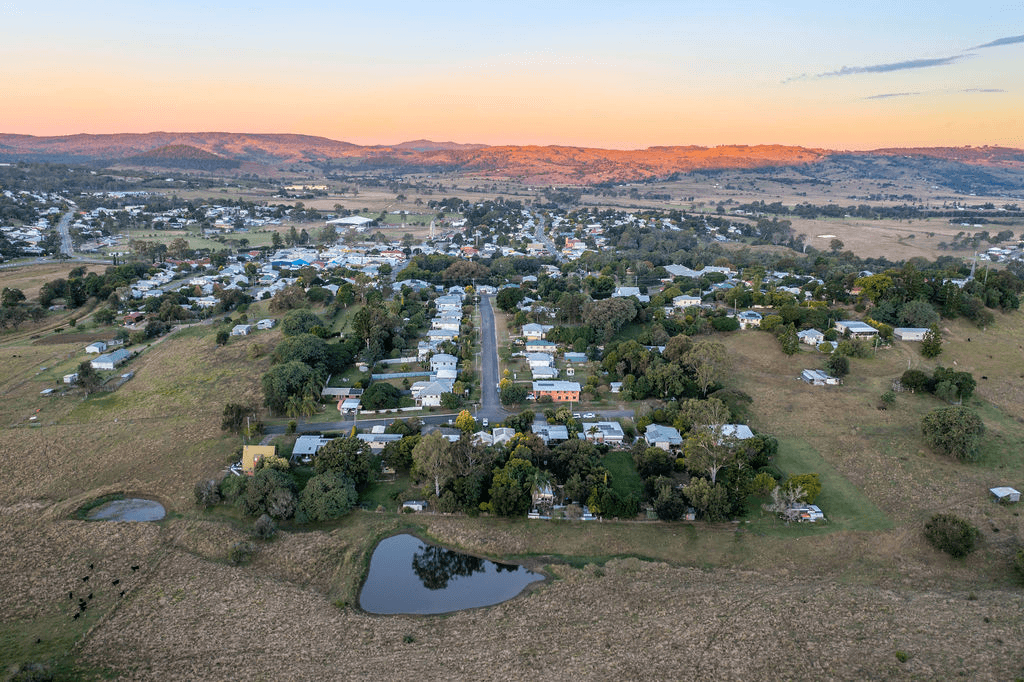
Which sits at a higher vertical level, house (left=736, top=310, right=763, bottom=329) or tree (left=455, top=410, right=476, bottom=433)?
house (left=736, top=310, right=763, bottom=329)

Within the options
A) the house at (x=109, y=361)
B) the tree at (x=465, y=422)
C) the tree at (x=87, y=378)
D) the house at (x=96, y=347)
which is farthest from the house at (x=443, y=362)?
the house at (x=96, y=347)

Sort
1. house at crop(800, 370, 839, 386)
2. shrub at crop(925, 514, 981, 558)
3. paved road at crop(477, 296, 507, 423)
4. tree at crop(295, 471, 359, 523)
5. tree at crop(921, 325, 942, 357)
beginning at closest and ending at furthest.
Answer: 1. shrub at crop(925, 514, 981, 558)
2. tree at crop(295, 471, 359, 523)
3. paved road at crop(477, 296, 507, 423)
4. house at crop(800, 370, 839, 386)
5. tree at crop(921, 325, 942, 357)

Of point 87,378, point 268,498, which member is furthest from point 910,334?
point 87,378

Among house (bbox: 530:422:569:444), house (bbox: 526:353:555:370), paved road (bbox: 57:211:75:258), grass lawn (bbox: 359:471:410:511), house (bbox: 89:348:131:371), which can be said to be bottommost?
grass lawn (bbox: 359:471:410:511)

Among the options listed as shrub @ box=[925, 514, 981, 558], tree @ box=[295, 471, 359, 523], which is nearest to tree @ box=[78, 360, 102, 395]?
tree @ box=[295, 471, 359, 523]

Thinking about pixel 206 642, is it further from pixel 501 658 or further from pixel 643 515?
pixel 643 515

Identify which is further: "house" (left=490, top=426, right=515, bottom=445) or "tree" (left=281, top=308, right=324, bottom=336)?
"tree" (left=281, top=308, right=324, bottom=336)

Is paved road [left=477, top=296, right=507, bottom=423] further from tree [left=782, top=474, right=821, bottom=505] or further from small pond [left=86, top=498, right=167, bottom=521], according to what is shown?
small pond [left=86, top=498, right=167, bottom=521]

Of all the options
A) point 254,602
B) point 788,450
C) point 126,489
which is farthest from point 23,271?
point 788,450
